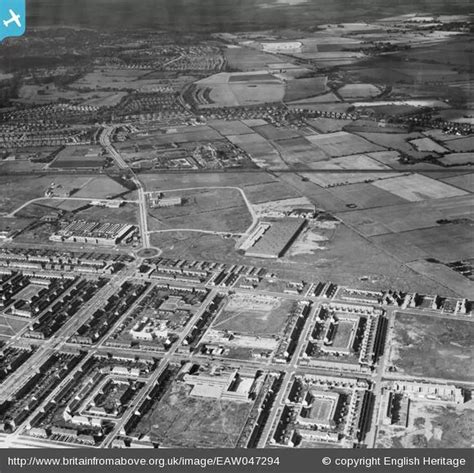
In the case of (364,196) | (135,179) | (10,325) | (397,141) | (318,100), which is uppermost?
(318,100)

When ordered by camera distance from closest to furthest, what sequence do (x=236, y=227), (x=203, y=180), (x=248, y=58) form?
(x=236, y=227)
(x=203, y=180)
(x=248, y=58)

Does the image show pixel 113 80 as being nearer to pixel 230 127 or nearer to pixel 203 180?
pixel 230 127

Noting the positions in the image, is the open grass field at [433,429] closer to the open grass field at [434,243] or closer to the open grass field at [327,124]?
the open grass field at [434,243]

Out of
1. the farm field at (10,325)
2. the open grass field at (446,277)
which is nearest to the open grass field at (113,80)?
the farm field at (10,325)

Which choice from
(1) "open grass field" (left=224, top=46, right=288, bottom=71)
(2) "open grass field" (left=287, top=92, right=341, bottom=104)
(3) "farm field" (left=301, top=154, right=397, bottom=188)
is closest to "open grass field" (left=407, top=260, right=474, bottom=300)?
(3) "farm field" (left=301, top=154, right=397, bottom=188)

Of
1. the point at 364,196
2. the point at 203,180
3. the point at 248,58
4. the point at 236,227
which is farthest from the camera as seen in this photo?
the point at 248,58

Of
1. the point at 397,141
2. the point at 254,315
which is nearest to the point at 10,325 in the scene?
the point at 254,315
